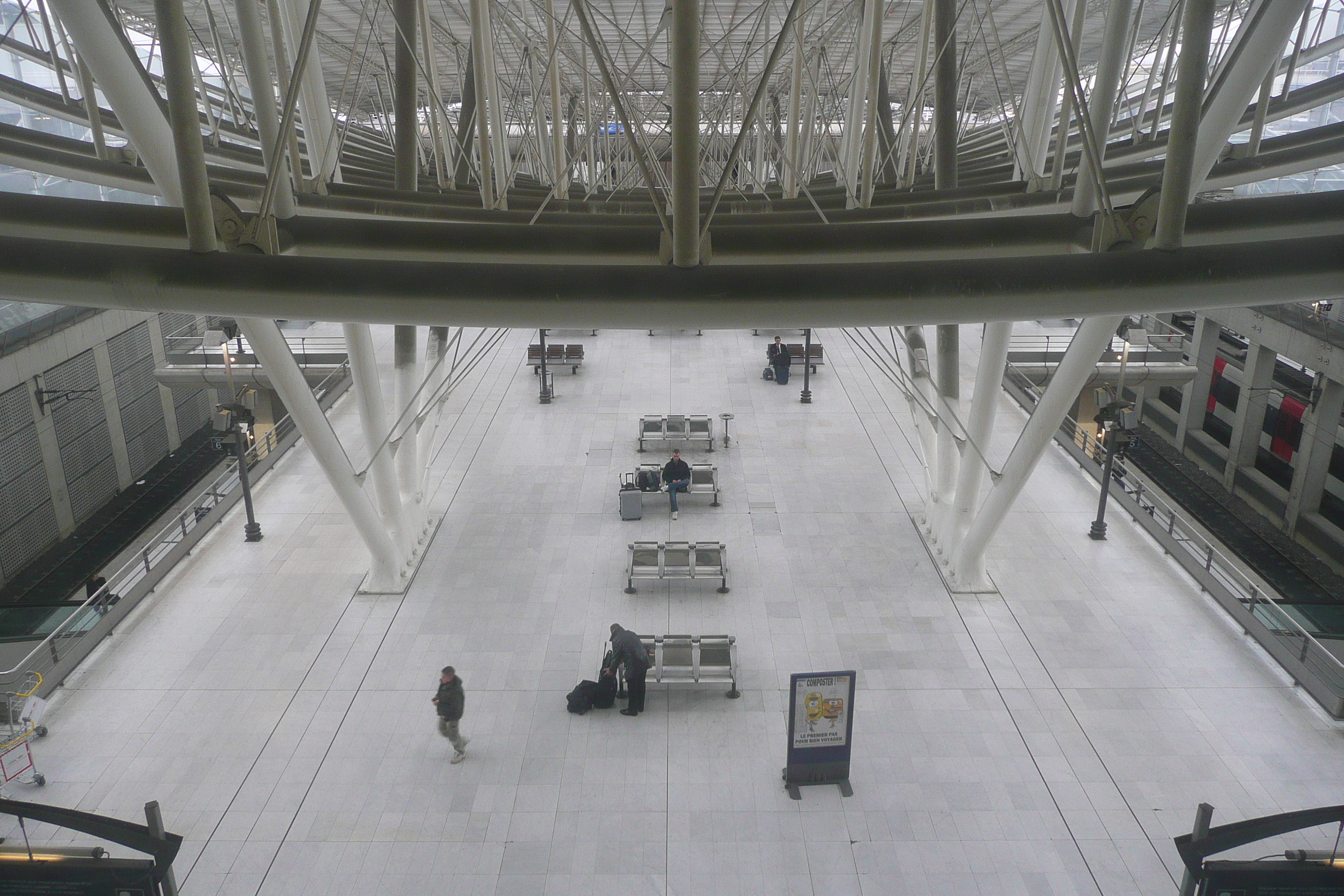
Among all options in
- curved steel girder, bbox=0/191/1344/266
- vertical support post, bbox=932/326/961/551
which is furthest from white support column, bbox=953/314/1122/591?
curved steel girder, bbox=0/191/1344/266

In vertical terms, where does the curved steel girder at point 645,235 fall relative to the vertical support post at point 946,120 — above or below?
below

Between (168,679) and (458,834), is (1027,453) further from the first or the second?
(168,679)

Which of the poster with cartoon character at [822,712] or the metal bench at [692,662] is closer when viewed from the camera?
the poster with cartoon character at [822,712]

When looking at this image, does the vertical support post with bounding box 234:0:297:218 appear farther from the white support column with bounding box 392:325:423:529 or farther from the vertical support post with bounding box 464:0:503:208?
the white support column with bounding box 392:325:423:529

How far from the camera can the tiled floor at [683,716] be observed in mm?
9781

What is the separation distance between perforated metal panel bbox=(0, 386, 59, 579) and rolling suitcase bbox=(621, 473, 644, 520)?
18743 millimetres

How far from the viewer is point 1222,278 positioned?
17.6ft

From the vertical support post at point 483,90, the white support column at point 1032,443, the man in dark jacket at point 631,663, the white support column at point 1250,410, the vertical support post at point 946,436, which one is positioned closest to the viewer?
the white support column at point 1032,443

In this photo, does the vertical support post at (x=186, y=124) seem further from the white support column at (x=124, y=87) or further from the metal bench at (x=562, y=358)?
the metal bench at (x=562, y=358)

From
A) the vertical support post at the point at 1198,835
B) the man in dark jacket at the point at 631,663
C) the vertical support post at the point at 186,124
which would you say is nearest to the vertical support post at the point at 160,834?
the vertical support post at the point at 186,124

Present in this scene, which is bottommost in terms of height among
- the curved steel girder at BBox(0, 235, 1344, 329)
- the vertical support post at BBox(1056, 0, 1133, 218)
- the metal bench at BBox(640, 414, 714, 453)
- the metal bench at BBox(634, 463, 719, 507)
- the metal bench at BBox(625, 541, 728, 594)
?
the metal bench at BBox(625, 541, 728, 594)

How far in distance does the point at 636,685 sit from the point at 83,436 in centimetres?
2539

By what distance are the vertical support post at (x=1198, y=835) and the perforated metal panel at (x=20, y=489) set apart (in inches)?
1128

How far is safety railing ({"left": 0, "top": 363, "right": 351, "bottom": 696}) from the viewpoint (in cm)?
1277
